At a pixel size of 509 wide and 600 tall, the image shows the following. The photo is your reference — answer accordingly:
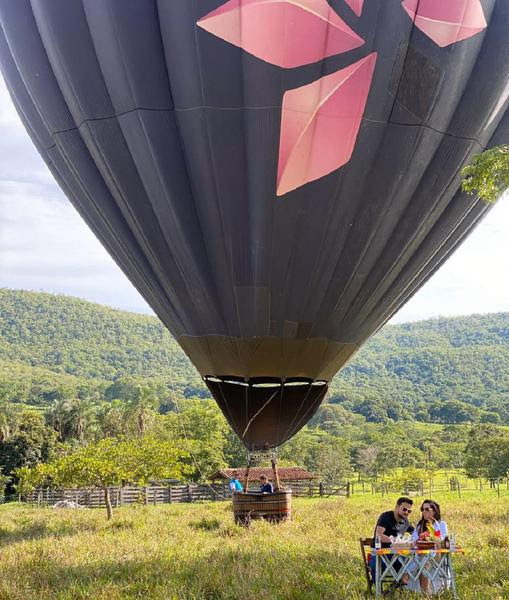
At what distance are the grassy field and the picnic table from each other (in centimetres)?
20

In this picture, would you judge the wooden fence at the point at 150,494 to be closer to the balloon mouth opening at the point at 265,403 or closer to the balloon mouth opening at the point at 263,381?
the balloon mouth opening at the point at 265,403

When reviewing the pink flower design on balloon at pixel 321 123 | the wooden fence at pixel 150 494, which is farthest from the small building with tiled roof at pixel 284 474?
the pink flower design on balloon at pixel 321 123

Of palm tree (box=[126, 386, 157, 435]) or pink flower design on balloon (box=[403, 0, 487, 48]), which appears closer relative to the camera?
pink flower design on balloon (box=[403, 0, 487, 48])

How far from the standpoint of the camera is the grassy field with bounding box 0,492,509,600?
645 cm

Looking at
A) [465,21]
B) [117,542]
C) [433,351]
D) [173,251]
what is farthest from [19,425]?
[433,351]

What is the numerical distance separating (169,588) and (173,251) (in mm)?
4324

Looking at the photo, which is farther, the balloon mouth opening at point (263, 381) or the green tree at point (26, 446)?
the green tree at point (26, 446)

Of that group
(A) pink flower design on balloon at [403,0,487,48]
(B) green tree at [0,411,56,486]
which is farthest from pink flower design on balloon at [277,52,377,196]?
(B) green tree at [0,411,56,486]

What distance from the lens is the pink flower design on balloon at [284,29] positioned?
298 inches

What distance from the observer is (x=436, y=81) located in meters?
8.16

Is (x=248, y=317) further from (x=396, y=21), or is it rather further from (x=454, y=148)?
(x=396, y=21)

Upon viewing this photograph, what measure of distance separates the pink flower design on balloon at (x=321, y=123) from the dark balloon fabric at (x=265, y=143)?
2 cm

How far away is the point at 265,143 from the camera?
8.09 meters

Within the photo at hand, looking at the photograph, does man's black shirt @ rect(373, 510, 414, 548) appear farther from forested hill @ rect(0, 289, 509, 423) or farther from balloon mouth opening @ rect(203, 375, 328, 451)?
forested hill @ rect(0, 289, 509, 423)
